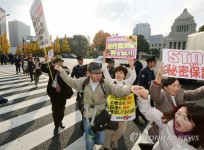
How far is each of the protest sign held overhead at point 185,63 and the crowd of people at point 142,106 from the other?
0.61 ft

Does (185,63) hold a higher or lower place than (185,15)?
lower

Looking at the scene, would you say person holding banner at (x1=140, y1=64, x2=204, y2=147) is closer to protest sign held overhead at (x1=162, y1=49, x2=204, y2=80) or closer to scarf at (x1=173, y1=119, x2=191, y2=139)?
protest sign held overhead at (x1=162, y1=49, x2=204, y2=80)

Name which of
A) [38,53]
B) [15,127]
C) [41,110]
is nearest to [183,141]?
[15,127]

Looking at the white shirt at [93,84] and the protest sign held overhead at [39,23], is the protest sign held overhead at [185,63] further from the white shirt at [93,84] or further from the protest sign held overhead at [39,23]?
the protest sign held overhead at [39,23]

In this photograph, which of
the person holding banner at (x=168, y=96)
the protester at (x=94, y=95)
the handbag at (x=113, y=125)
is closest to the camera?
the person holding banner at (x=168, y=96)

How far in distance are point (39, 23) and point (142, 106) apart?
3.14 metres

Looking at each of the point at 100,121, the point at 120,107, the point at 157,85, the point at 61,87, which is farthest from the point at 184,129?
the point at 61,87

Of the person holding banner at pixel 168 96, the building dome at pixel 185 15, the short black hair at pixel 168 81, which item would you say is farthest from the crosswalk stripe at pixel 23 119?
the building dome at pixel 185 15

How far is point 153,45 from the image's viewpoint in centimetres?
14388

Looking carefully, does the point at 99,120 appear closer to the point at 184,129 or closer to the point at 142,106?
the point at 142,106

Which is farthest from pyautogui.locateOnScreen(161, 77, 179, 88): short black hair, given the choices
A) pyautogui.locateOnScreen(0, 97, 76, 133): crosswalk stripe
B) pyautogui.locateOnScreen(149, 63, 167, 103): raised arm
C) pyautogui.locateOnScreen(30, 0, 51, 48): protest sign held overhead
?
pyautogui.locateOnScreen(0, 97, 76, 133): crosswalk stripe

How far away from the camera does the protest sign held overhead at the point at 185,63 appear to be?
3084mm

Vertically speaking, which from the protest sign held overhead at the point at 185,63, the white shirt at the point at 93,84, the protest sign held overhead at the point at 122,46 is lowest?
the white shirt at the point at 93,84

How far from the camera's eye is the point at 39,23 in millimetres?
4293
